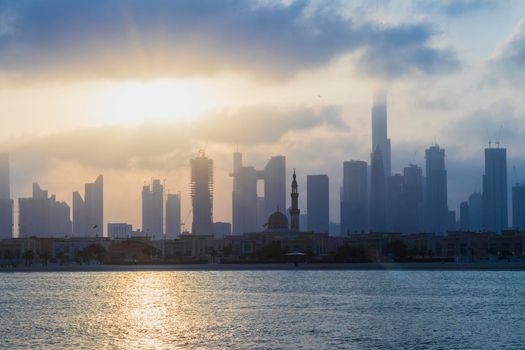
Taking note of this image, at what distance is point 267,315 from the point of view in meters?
72.9

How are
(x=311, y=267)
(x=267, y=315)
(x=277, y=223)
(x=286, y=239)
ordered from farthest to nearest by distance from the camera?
(x=277, y=223)
(x=286, y=239)
(x=311, y=267)
(x=267, y=315)

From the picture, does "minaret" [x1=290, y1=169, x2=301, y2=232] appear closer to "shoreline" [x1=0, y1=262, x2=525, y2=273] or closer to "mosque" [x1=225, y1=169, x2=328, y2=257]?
"mosque" [x1=225, y1=169, x2=328, y2=257]

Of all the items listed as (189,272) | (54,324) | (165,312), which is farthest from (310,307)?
(189,272)

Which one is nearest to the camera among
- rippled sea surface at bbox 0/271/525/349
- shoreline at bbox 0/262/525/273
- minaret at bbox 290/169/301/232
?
rippled sea surface at bbox 0/271/525/349

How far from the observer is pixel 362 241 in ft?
618

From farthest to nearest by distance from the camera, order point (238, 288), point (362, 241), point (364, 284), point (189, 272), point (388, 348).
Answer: point (362, 241) → point (189, 272) → point (364, 284) → point (238, 288) → point (388, 348)

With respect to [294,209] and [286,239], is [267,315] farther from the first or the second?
[294,209]

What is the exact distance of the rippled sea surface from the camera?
57594 mm

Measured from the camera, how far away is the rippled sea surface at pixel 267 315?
57594mm

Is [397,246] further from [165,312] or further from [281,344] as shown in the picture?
[281,344]

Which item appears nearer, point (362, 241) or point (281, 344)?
point (281, 344)

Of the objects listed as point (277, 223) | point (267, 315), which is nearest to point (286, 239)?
point (277, 223)

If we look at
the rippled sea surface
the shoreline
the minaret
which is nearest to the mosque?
the minaret

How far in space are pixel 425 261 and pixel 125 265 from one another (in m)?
58.3
